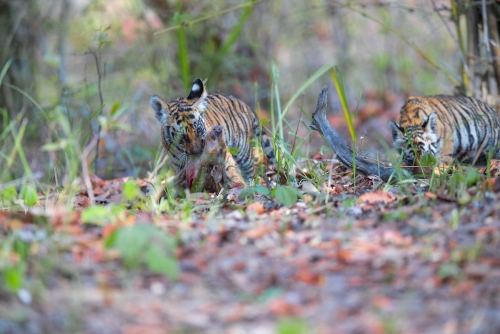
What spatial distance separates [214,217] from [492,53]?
4.58m

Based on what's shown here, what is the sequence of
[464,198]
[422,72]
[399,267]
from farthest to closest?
[422,72]
[464,198]
[399,267]

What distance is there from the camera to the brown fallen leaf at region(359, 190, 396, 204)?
433cm

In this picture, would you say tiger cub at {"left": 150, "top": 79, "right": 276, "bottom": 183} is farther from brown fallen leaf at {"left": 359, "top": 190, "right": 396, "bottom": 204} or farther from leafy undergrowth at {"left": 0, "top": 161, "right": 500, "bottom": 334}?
leafy undergrowth at {"left": 0, "top": 161, "right": 500, "bottom": 334}

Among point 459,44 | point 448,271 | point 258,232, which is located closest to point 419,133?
point 459,44

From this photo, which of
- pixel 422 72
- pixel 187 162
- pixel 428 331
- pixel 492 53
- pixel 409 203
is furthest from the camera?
pixel 422 72

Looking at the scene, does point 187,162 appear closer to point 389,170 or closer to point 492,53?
point 389,170

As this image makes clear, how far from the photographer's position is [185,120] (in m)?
6.30

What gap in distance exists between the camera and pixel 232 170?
20.3 feet

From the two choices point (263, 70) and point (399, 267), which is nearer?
point (399, 267)

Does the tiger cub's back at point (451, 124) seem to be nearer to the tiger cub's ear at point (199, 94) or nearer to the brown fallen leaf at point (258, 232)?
the tiger cub's ear at point (199, 94)

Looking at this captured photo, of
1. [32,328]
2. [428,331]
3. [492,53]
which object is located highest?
[492,53]

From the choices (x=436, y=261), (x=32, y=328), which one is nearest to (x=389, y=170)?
(x=436, y=261)

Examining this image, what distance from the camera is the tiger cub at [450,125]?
6.76 meters

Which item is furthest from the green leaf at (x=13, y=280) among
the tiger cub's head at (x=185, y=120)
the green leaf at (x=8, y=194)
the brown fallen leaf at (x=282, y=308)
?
the tiger cub's head at (x=185, y=120)
